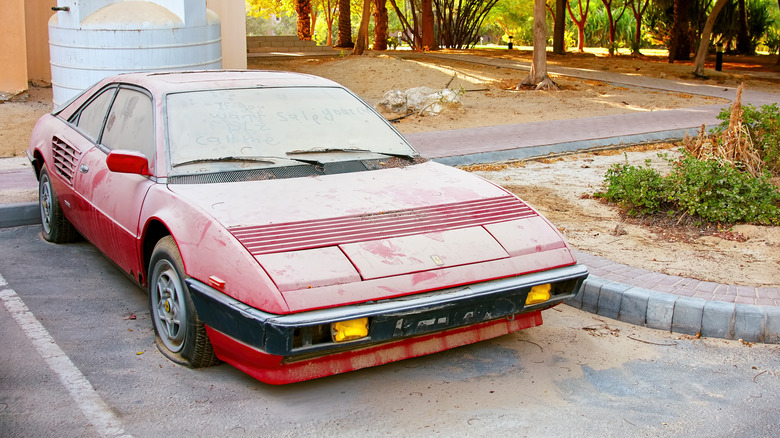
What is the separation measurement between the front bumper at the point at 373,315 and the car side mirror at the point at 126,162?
94cm

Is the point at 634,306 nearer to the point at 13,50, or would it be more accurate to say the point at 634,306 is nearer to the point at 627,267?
the point at 627,267

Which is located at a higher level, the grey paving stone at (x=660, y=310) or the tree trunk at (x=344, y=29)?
the tree trunk at (x=344, y=29)

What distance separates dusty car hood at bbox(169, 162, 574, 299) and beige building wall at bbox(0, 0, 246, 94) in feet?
32.8

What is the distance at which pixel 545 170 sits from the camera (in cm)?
875

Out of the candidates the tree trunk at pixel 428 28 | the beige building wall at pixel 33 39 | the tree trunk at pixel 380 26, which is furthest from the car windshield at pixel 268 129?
the tree trunk at pixel 428 28

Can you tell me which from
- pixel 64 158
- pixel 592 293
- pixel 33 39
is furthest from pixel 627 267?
pixel 33 39

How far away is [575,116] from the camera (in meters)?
13.1

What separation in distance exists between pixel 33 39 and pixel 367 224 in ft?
39.3

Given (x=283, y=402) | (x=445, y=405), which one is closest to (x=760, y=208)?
(x=445, y=405)

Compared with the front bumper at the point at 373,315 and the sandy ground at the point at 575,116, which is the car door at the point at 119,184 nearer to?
the front bumper at the point at 373,315

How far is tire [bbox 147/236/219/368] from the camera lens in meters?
3.80

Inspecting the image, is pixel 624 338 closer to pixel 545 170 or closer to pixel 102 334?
pixel 102 334

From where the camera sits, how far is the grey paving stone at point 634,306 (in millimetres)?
Answer: 4711

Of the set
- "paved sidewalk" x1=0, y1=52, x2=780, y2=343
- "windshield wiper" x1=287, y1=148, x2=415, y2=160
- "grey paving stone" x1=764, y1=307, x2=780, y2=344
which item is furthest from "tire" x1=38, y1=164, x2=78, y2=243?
"grey paving stone" x1=764, y1=307, x2=780, y2=344
